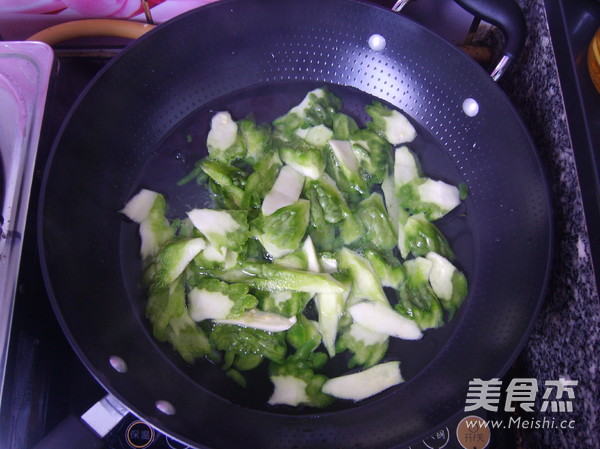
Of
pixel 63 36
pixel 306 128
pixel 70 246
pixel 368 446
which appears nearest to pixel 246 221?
pixel 306 128

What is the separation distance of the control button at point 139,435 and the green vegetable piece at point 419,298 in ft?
2.26

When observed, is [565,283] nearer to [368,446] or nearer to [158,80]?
[368,446]

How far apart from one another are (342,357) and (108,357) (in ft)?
1.92

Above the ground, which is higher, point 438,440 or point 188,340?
point 438,440

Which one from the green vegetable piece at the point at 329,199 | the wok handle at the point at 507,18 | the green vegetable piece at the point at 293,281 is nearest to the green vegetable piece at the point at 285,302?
the green vegetable piece at the point at 293,281

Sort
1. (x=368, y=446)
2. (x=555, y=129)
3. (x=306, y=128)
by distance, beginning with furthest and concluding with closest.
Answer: (x=306, y=128)
(x=555, y=129)
(x=368, y=446)

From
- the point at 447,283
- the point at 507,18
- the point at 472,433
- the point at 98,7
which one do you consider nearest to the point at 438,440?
the point at 472,433

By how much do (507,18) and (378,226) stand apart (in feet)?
2.05

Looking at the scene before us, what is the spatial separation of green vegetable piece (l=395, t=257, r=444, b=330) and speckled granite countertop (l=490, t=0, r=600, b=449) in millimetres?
274

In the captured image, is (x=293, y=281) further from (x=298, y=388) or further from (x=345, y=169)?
(x=345, y=169)

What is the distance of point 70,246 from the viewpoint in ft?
3.95

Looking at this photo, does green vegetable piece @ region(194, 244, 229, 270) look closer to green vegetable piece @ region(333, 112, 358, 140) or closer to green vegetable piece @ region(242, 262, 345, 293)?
green vegetable piece @ region(242, 262, 345, 293)

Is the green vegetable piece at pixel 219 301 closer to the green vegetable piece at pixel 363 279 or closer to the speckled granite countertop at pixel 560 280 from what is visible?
the green vegetable piece at pixel 363 279

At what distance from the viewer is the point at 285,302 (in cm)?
123
